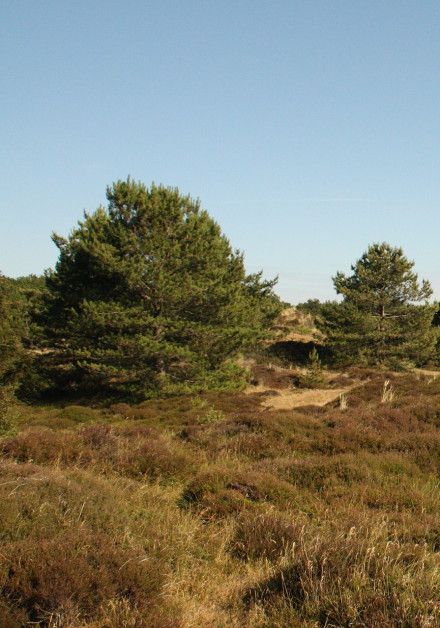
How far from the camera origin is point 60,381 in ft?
81.8

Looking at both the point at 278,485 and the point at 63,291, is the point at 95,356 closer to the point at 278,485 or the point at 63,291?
the point at 63,291

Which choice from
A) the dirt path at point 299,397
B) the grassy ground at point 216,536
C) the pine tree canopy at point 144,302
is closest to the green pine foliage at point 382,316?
the dirt path at point 299,397

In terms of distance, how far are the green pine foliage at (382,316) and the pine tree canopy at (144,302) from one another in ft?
29.3

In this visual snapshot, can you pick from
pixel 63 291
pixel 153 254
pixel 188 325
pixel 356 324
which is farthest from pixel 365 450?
pixel 356 324

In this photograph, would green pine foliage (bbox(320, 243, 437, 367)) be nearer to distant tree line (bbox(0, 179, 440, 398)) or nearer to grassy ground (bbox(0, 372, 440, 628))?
distant tree line (bbox(0, 179, 440, 398))

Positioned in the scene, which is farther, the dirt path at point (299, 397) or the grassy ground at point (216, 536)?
the dirt path at point (299, 397)

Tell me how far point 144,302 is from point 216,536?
1780cm

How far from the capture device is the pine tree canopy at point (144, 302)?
20531mm

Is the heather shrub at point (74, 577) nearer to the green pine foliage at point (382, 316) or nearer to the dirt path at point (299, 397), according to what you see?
the dirt path at point (299, 397)

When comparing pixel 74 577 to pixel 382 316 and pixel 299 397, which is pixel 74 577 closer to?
pixel 299 397

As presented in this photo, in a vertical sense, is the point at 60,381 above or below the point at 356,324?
below

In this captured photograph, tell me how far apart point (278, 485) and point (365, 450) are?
300 centimetres

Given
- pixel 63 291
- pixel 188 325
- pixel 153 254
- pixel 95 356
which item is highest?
pixel 153 254

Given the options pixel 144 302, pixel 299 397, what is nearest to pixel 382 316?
pixel 299 397
